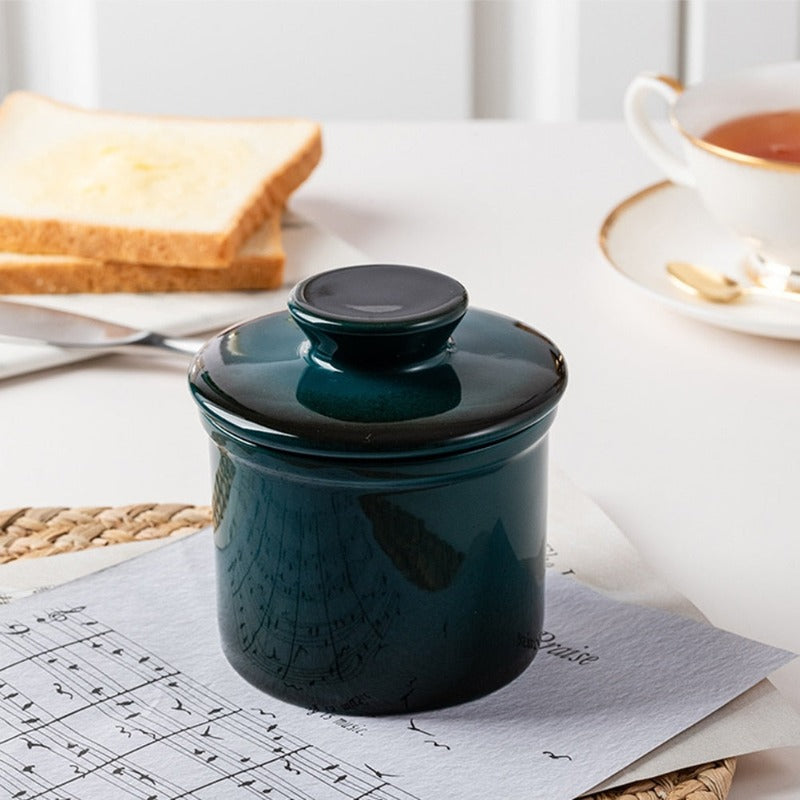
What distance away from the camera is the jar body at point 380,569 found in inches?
19.1

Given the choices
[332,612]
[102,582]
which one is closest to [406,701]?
[332,612]

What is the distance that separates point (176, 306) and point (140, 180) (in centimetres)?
18

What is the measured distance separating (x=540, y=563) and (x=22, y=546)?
9.5 inches

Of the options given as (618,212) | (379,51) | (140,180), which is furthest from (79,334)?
(379,51)

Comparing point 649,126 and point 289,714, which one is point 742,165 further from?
point 289,714

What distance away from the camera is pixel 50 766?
0.48 metres

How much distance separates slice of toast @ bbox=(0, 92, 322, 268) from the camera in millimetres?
986

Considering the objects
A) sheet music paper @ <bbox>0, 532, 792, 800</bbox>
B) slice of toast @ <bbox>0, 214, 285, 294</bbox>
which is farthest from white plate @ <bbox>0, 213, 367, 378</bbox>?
sheet music paper @ <bbox>0, 532, 792, 800</bbox>

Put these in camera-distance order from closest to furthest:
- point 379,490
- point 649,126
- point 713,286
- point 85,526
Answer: point 379,490 < point 85,526 < point 713,286 < point 649,126

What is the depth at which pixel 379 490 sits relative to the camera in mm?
478

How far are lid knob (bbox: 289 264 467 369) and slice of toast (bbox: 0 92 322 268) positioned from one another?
18.8 inches

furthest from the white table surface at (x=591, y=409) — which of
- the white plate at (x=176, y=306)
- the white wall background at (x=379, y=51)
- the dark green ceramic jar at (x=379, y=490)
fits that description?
the white wall background at (x=379, y=51)

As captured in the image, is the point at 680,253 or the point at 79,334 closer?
the point at 79,334

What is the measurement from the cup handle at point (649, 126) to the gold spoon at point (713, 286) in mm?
68
